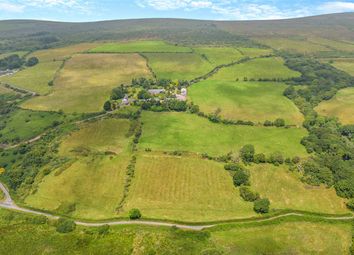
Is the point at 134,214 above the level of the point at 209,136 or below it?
above

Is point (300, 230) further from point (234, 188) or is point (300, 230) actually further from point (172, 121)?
point (172, 121)

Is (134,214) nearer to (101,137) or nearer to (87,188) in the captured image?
(87,188)

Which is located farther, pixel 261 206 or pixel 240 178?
pixel 240 178

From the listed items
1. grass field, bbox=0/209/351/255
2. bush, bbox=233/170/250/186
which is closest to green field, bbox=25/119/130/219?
grass field, bbox=0/209/351/255

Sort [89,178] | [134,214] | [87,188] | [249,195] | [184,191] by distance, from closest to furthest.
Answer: [134,214] → [249,195] → [184,191] → [87,188] → [89,178]

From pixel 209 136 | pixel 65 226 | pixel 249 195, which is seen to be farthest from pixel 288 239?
pixel 209 136

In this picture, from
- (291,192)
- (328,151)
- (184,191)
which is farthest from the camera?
(328,151)

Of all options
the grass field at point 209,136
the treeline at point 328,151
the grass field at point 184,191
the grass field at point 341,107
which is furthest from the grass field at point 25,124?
the grass field at point 341,107

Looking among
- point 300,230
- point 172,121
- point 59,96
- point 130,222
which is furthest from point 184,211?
point 59,96
